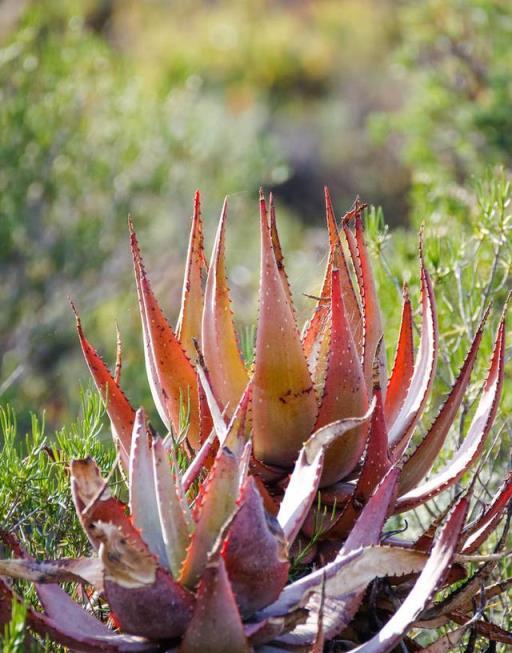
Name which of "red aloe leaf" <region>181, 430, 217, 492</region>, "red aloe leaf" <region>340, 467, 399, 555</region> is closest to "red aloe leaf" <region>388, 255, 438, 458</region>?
"red aloe leaf" <region>340, 467, 399, 555</region>

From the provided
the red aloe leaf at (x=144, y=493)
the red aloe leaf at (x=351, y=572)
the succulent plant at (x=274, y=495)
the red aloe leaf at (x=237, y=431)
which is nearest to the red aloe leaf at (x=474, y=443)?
the succulent plant at (x=274, y=495)

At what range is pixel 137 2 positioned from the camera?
2361 cm

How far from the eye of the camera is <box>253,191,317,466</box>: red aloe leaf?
177 centimetres

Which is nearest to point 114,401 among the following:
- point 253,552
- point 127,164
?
point 253,552

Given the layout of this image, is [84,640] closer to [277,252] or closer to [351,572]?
[351,572]

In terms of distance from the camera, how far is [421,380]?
6.55ft

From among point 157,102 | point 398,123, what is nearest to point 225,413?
point 398,123

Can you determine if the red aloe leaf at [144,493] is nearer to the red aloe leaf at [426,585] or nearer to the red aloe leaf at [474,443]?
the red aloe leaf at [426,585]

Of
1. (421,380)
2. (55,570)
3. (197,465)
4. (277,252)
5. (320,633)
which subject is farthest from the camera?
(421,380)

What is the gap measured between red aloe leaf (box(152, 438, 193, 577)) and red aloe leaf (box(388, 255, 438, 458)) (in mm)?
485

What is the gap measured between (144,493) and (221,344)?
1.28ft

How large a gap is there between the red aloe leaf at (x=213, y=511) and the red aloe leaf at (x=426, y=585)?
0.27 m

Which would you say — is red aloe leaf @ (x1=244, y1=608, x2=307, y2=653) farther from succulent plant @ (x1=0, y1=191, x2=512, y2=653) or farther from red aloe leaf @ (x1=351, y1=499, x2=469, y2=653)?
red aloe leaf @ (x1=351, y1=499, x2=469, y2=653)

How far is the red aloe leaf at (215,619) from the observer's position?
1418mm
